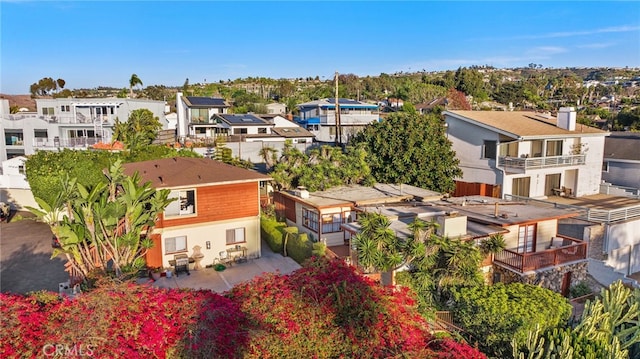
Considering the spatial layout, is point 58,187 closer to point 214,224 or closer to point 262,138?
point 214,224

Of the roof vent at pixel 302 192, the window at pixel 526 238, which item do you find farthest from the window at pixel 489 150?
the roof vent at pixel 302 192

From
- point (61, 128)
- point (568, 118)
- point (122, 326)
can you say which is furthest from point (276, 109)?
point (122, 326)

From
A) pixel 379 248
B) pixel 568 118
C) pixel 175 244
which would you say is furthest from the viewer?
pixel 568 118

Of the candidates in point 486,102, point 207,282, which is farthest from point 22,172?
point 486,102

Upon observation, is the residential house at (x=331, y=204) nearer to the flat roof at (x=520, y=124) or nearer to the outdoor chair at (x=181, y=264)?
the outdoor chair at (x=181, y=264)

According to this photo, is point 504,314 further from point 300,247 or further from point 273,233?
point 273,233

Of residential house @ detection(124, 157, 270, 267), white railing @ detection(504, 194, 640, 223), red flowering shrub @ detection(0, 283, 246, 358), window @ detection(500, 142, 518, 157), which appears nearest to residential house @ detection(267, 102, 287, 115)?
window @ detection(500, 142, 518, 157)
